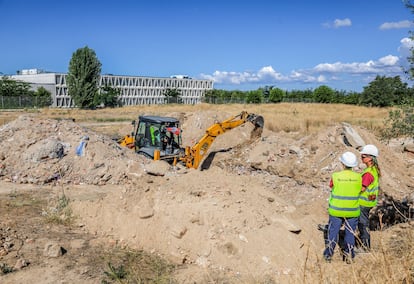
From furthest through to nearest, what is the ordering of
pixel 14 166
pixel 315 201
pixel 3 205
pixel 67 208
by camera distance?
pixel 14 166, pixel 315 201, pixel 3 205, pixel 67 208

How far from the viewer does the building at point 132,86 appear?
219 feet

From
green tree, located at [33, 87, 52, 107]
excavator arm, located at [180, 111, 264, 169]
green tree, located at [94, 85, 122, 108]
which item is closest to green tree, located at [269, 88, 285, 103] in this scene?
green tree, located at [94, 85, 122, 108]

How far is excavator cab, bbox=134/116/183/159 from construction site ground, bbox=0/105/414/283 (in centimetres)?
45

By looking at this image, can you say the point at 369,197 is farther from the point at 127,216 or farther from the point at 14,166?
the point at 14,166

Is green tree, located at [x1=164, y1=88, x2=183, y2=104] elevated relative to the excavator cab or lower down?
lower down

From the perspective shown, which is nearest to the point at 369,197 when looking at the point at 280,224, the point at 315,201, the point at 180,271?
the point at 280,224

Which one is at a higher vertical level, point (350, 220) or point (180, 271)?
point (350, 220)

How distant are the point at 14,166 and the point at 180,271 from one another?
7.76m

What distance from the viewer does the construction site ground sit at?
18.8ft

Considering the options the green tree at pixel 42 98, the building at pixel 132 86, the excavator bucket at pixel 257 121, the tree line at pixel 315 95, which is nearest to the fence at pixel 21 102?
the green tree at pixel 42 98

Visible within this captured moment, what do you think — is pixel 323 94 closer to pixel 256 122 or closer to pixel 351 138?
pixel 256 122

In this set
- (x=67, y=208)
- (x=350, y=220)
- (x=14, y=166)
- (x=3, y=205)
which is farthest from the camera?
(x=14, y=166)

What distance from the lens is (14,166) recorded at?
11.5 meters

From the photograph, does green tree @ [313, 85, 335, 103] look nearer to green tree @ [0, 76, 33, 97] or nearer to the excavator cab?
green tree @ [0, 76, 33, 97]
